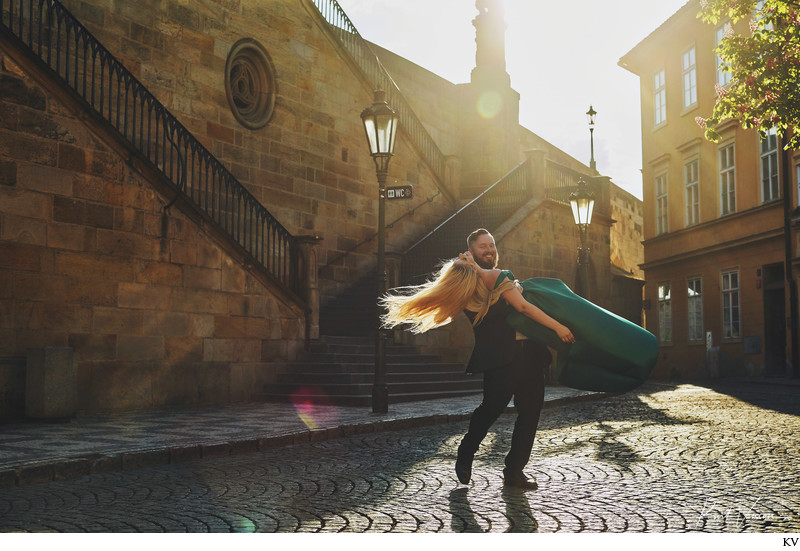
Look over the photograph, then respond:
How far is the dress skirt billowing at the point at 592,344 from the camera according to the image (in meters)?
5.92

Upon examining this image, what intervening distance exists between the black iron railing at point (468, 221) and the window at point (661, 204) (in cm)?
1058

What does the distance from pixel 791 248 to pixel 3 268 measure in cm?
1958

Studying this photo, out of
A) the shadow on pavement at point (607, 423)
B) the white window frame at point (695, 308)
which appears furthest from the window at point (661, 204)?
the shadow on pavement at point (607, 423)

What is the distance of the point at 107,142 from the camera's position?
12219 mm

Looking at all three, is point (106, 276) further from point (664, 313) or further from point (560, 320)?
point (664, 313)

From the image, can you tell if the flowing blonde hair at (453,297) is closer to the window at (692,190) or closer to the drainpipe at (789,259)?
the drainpipe at (789,259)

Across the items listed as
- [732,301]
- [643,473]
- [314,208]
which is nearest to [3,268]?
[643,473]

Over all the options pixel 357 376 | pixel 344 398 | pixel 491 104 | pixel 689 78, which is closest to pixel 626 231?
pixel 689 78

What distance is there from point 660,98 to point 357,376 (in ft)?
71.5

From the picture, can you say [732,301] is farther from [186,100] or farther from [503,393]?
[503,393]

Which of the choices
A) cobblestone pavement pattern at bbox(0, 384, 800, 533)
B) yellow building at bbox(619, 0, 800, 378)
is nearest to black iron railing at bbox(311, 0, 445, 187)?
yellow building at bbox(619, 0, 800, 378)

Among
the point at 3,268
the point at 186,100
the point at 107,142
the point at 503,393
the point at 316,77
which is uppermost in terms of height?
the point at 316,77

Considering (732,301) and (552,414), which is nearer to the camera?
(552,414)

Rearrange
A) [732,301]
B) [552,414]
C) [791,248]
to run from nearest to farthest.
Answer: [552,414] < [791,248] < [732,301]
